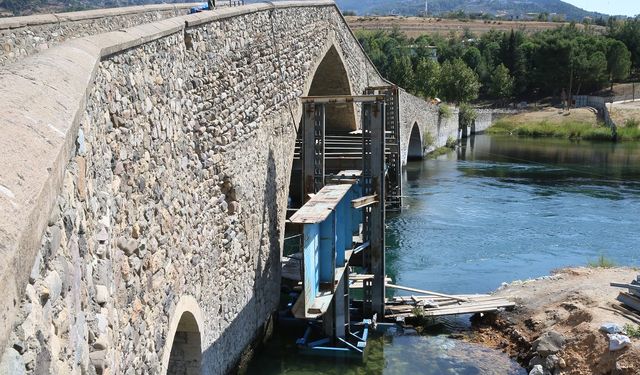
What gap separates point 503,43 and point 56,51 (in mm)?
72988

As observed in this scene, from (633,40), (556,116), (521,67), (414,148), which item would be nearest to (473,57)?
(521,67)

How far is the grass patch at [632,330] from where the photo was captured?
414 inches

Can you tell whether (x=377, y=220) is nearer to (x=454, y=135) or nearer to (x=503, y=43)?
(x=454, y=135)

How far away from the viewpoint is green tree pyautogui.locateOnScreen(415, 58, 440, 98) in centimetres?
5528

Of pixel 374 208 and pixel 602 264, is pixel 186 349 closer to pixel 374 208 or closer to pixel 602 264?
pixel 374 208

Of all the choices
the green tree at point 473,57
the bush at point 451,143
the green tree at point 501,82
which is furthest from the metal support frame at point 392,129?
the green tree at point 473,57

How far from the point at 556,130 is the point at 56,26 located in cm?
4819

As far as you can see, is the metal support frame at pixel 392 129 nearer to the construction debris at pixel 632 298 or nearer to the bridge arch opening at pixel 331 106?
the bridge arch opening at pixel 331 106

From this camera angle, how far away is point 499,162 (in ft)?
125

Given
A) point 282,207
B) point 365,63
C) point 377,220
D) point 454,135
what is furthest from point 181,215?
point 454,135

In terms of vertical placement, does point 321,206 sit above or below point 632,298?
above

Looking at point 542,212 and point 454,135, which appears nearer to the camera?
point 542,212

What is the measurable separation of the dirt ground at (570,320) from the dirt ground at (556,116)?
44.2m

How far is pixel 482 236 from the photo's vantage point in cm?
2012
